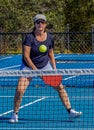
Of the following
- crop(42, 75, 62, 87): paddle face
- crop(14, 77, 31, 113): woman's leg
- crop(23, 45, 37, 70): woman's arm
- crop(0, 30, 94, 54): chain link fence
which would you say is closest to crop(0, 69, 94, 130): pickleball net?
crop(42, 75, 62, 87): paddle face

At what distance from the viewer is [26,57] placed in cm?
941

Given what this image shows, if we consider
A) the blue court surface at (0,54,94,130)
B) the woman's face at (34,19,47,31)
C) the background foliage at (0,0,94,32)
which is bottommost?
the background foliage at (0,0,94,32)

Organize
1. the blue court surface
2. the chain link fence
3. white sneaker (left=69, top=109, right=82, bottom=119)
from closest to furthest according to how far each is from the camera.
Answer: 1. the blue court surface
2. white sneaker (left=69, top=109, right=82, bottom=119)
3. the chain link fence

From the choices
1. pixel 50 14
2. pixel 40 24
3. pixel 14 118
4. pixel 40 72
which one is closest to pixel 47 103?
pixel 14 118

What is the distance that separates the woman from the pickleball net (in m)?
0.28

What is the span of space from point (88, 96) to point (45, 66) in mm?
2968

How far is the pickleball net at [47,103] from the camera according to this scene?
24.8ft

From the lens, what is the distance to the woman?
9.36 meters

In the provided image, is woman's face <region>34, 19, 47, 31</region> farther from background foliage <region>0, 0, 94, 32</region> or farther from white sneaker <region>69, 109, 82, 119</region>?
background foliage <region>0, 0, 94, 32</region>

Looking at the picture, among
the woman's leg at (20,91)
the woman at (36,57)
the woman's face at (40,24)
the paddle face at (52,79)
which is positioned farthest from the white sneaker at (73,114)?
the woman's face at (40,24)

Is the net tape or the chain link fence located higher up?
the net tape

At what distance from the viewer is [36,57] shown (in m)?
9.78

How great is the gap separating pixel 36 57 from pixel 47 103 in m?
2.08

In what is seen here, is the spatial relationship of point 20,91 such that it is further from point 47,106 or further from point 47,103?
point 47,103
